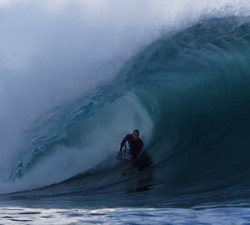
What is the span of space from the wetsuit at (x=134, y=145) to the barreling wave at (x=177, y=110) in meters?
0.30

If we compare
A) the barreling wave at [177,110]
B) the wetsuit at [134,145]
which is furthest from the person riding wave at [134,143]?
the barreling wave at [177,110]

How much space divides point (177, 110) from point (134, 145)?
1.90 m

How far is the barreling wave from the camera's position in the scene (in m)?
11.1

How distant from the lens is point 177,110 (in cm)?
1292

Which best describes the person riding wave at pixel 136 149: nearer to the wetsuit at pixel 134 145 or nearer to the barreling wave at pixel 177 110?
the wetsuit at pixel 134 145

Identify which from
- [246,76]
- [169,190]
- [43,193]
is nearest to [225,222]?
[169,190]

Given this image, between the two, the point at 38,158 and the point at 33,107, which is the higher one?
the point at 33,107

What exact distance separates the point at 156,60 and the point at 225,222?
26.2ft

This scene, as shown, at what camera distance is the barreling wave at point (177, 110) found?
1108 cm

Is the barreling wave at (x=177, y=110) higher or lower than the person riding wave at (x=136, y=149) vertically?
higher

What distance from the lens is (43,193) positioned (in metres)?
10.1

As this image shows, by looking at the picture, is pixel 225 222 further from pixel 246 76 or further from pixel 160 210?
pixel 246 76

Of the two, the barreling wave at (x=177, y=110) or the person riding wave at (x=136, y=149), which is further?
the person riding wave at (x=136, y=149)

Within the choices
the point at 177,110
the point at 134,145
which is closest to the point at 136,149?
the point at 134,145
